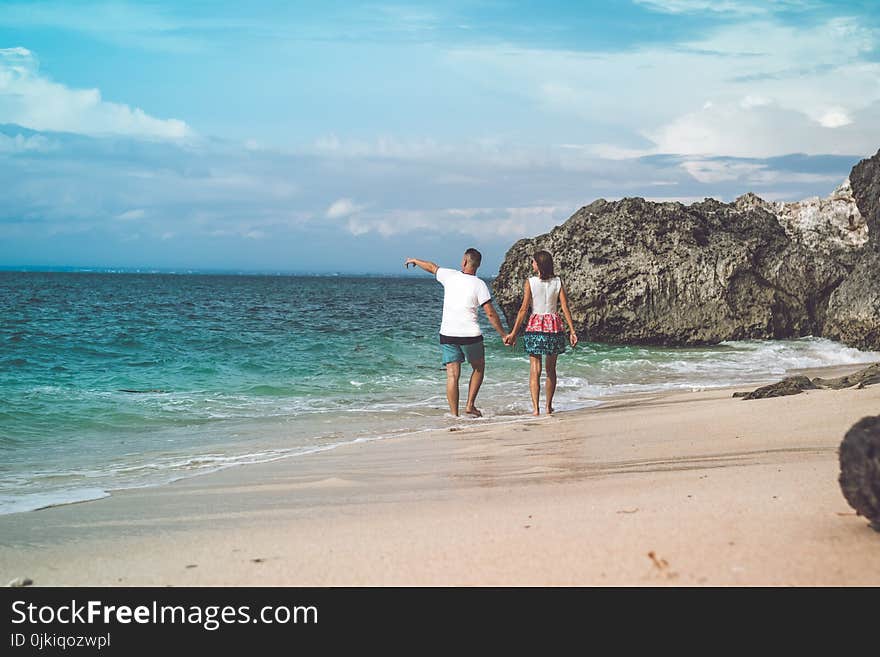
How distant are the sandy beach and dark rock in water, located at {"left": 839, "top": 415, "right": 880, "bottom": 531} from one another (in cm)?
13

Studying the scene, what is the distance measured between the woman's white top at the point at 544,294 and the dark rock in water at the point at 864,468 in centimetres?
625

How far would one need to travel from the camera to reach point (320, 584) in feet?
8.70

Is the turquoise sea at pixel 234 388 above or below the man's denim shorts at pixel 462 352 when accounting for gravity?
below

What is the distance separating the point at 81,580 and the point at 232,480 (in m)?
2.60

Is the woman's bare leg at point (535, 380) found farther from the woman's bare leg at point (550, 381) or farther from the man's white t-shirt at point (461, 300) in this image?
the man's white t-shirt at point (461, 300)

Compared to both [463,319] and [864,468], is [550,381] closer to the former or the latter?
[463,319]

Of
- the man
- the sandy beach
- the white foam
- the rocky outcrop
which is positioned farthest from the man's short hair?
the rocky outcrop

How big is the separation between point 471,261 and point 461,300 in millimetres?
470

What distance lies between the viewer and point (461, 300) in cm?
900

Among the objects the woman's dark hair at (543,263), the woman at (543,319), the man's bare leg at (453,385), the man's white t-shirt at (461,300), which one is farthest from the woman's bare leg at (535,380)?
the woman's dark hair at (543,263)

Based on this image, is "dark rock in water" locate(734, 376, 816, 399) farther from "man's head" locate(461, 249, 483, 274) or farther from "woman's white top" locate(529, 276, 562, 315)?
"man's head" locate(461, 249, 483, 274)

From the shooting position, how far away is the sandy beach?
260cm

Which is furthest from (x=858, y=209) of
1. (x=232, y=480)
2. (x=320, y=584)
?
(x=320, y=584)

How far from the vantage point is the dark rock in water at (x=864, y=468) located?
2.52 meters
